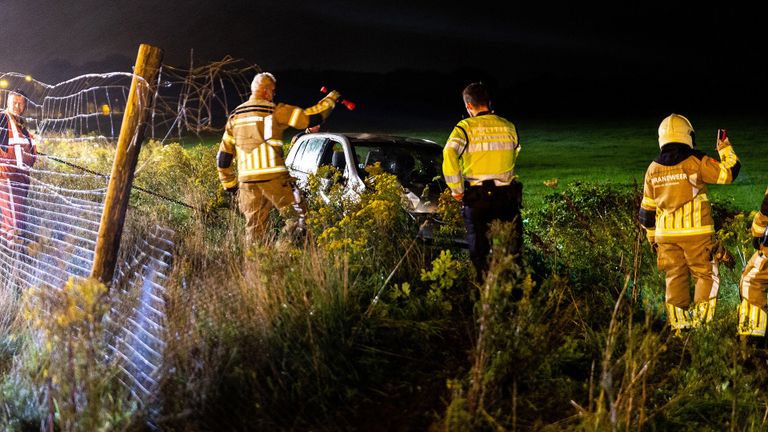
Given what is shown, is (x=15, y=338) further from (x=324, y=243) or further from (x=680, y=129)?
(x=680, y=129)

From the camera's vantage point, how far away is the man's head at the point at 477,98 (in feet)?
18.1

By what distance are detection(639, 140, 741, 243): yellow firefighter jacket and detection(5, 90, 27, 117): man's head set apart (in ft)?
20.4

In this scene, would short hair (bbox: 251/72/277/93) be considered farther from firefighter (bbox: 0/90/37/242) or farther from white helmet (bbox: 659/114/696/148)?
white helmet (bbox: 659/114/696/148)

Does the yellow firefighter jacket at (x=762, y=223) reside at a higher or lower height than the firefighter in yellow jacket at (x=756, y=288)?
higher

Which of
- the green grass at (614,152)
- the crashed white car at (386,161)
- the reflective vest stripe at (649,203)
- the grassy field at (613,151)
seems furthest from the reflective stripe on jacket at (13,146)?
the grassy field at (613,151)

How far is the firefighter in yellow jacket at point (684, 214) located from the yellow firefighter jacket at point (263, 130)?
8.92 feet

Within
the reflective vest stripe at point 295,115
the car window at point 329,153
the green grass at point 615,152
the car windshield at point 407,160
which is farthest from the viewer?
the green grass at point 615,152

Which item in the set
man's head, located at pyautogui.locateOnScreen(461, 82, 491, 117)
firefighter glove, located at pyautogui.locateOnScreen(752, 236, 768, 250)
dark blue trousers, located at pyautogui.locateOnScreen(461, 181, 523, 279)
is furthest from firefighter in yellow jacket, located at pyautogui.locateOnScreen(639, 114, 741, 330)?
man's head, located at pyautogui.locateOnScreen(461, 82, 491, 117)

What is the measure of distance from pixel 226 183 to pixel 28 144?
7.99ft

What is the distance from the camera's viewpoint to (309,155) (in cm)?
940

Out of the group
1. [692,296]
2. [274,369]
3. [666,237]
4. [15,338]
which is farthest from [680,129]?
[15,338]

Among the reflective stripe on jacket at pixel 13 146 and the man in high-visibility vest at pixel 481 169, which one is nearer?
the man in high-visibility vest at pixel 481 169

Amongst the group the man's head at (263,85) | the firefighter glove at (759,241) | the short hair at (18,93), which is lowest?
the firefighter glove at (759,241)

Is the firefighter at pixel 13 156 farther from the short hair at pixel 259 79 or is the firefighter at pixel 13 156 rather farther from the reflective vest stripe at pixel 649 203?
the reflective vest stripe at pixel 649 203
